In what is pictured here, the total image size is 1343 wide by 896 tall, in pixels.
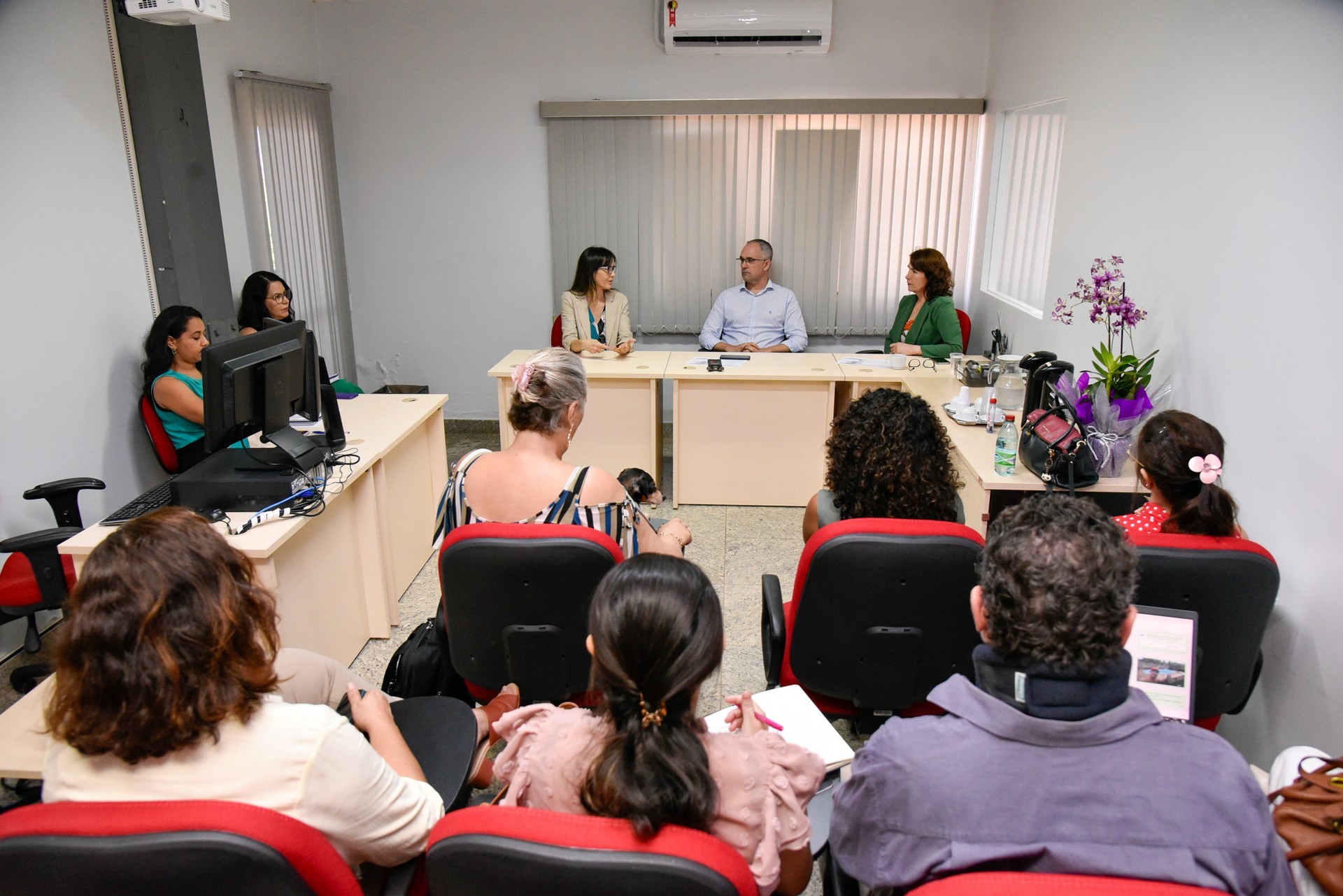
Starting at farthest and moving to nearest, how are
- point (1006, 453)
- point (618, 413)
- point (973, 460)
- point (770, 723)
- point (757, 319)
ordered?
point (757, 319), point (618, 413), point (973, 460), point (1006, 453), point (770, 723)

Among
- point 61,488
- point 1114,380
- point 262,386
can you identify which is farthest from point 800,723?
point 61,488

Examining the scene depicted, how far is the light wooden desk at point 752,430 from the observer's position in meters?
4.36

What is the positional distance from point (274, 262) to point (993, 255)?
4.30m

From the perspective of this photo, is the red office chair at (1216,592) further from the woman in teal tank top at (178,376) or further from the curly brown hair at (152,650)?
the woman in teal tank top at (178,376)

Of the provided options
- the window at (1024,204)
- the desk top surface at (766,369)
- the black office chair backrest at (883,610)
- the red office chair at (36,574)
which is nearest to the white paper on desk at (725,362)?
the desk top surface at (766,369)

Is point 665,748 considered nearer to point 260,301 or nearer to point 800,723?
point 800,723

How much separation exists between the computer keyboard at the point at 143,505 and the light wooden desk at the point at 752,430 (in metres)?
2.35

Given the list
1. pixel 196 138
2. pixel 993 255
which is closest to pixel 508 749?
pixel 196 138

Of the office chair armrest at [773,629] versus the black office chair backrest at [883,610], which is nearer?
the black office chair backrest at [883,610]

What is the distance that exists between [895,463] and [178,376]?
112 inches

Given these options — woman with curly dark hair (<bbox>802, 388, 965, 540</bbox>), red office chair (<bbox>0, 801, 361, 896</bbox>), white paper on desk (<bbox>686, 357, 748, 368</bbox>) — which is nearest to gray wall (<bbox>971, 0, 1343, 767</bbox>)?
woman with curly dark hair (<bbox>802, 388, 965, 540</bbox>)

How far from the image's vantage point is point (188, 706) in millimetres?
1153

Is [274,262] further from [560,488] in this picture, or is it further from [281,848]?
[281,848]

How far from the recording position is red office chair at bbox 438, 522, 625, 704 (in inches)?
72.7
